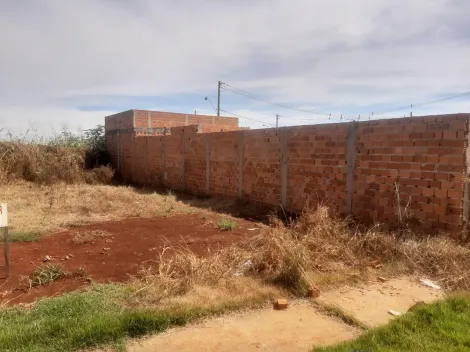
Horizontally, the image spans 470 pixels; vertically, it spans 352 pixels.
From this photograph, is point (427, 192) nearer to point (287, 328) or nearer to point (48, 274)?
point (287, 328)

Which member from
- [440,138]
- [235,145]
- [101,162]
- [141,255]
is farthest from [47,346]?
[101,162]

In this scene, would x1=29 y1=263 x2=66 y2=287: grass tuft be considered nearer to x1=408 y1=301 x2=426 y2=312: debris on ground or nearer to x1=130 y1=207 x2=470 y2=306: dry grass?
x1=130 y1=207 x2=470 y2=306: dry grass

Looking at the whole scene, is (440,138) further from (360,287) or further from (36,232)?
(36,232)

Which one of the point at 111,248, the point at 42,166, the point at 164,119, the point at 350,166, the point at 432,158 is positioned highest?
the point at 164,119

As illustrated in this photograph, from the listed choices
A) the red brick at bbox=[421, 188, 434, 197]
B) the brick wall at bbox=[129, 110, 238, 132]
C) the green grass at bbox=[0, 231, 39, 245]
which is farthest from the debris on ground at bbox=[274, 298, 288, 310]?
the brick wall at bbox=[129, 110, 238, 132]

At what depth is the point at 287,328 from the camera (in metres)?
2.91

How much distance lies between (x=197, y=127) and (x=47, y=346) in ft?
29.4

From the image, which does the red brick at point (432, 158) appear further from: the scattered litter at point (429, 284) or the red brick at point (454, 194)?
the scattered litter at point (429, 284)

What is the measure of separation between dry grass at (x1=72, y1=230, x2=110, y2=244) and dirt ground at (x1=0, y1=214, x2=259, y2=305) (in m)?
0.07

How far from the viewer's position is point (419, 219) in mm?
5207

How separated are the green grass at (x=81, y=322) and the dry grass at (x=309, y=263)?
0.33m

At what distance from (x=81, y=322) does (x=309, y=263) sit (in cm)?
246

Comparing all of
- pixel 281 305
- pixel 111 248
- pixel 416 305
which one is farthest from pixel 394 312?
pixel 111 248

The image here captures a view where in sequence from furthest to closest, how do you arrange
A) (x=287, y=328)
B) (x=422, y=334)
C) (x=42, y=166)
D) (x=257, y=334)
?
1. (x=42, y=166)
2. (x=287, y=328)
3. (x=257, y=334)
4. (x=422, y=334)
